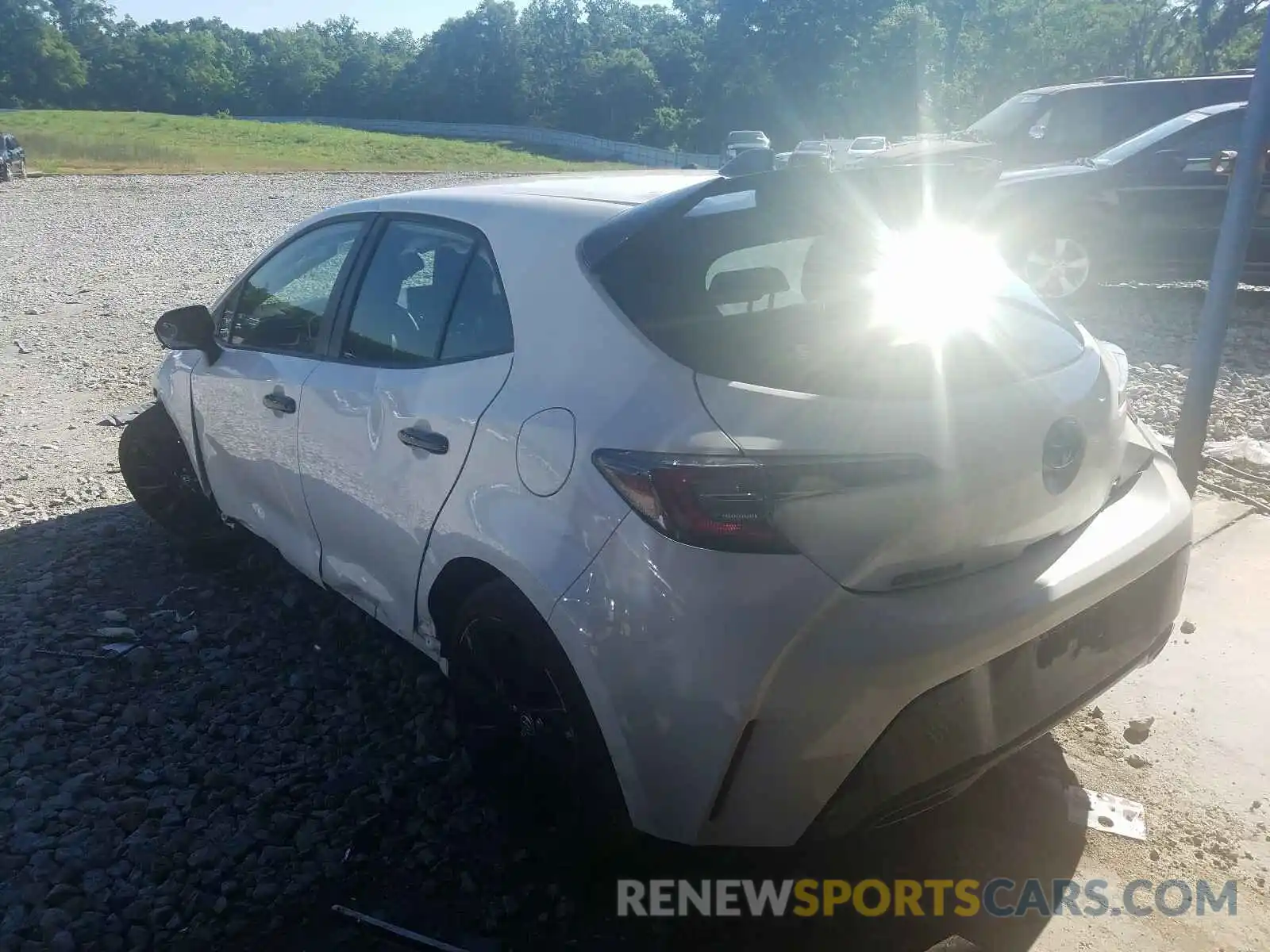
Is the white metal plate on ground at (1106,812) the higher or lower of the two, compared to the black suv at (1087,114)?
lower

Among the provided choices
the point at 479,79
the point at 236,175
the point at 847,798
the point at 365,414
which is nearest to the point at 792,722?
the point at 847,798

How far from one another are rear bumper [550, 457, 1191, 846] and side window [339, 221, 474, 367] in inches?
42.2

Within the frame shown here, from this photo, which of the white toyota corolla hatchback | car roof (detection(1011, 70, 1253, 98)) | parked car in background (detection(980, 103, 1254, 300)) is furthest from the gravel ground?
car roof (detection(1011, 70, 1253, 98))

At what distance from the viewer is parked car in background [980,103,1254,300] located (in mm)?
9445

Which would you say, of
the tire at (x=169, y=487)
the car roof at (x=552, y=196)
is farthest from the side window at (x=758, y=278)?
the tire at (x=169, y=487)

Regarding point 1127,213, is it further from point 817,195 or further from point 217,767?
point 217,767

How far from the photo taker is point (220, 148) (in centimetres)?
4581

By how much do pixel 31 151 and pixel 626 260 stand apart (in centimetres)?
4308

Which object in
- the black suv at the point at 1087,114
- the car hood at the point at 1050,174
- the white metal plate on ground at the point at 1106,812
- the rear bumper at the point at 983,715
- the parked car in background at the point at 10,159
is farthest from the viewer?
the parked car in background at the point at 10,159

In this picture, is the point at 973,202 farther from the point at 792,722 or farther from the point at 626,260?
the point at 792,722

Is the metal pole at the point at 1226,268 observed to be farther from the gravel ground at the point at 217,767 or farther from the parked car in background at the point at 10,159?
the parked car in background at the point at 10,159

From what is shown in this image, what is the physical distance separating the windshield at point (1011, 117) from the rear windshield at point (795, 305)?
10876 mm

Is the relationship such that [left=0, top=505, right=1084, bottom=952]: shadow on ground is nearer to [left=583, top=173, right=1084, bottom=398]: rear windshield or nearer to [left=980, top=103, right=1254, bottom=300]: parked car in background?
[left=583, top=173, right=1084, bottom=398]: rear windshield

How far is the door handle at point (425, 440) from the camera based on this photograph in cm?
272
